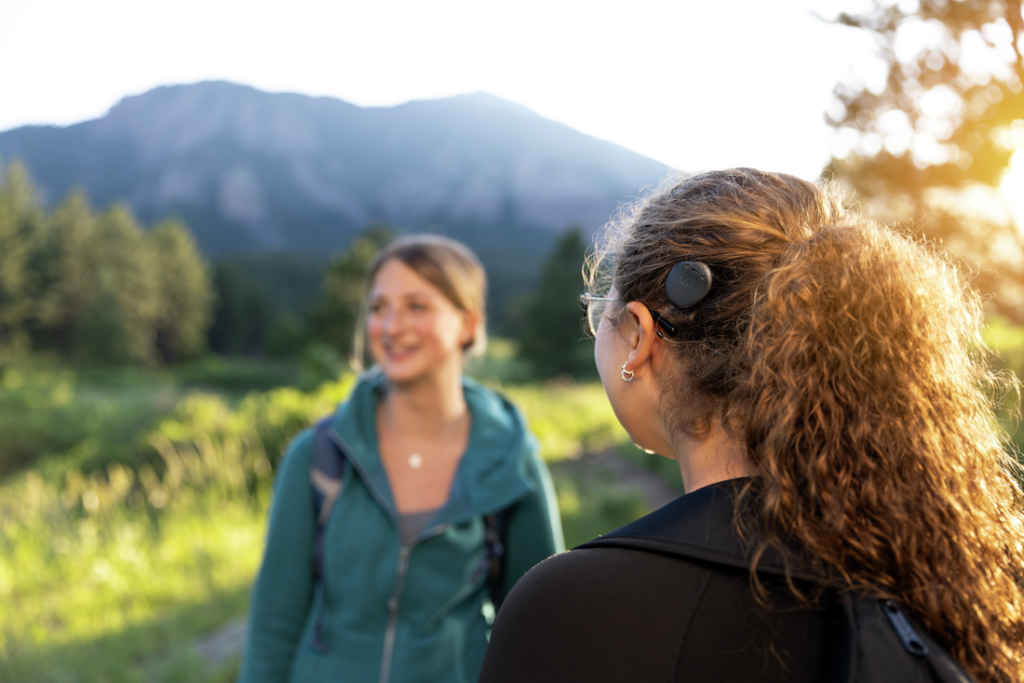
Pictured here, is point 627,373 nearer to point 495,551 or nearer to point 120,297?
point 495,551

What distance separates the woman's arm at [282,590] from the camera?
2.05 meters

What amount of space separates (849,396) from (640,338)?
1.11 ft

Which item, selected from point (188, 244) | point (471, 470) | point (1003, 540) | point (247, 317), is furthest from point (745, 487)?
point (247, 317)

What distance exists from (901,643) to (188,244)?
7179 centimetres

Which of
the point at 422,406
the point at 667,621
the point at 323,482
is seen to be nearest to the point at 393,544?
the point at 323,482

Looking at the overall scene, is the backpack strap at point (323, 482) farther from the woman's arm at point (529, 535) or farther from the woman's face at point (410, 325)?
the woman's arm at point (529, 535)

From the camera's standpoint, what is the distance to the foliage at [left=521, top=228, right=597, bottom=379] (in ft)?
107

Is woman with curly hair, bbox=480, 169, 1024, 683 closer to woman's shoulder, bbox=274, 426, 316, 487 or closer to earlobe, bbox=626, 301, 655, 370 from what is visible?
earlobe, bbox=626, 301, 655, 370

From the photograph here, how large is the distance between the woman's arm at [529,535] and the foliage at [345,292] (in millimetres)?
31432

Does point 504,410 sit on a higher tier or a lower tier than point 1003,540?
lower

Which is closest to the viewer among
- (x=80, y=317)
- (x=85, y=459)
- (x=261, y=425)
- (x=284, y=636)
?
(x=284, y=636)

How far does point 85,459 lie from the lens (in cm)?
1052

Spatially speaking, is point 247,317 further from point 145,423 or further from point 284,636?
point 284,636

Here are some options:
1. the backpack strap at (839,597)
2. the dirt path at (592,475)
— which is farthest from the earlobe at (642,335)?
the dirt path at (592,475)
